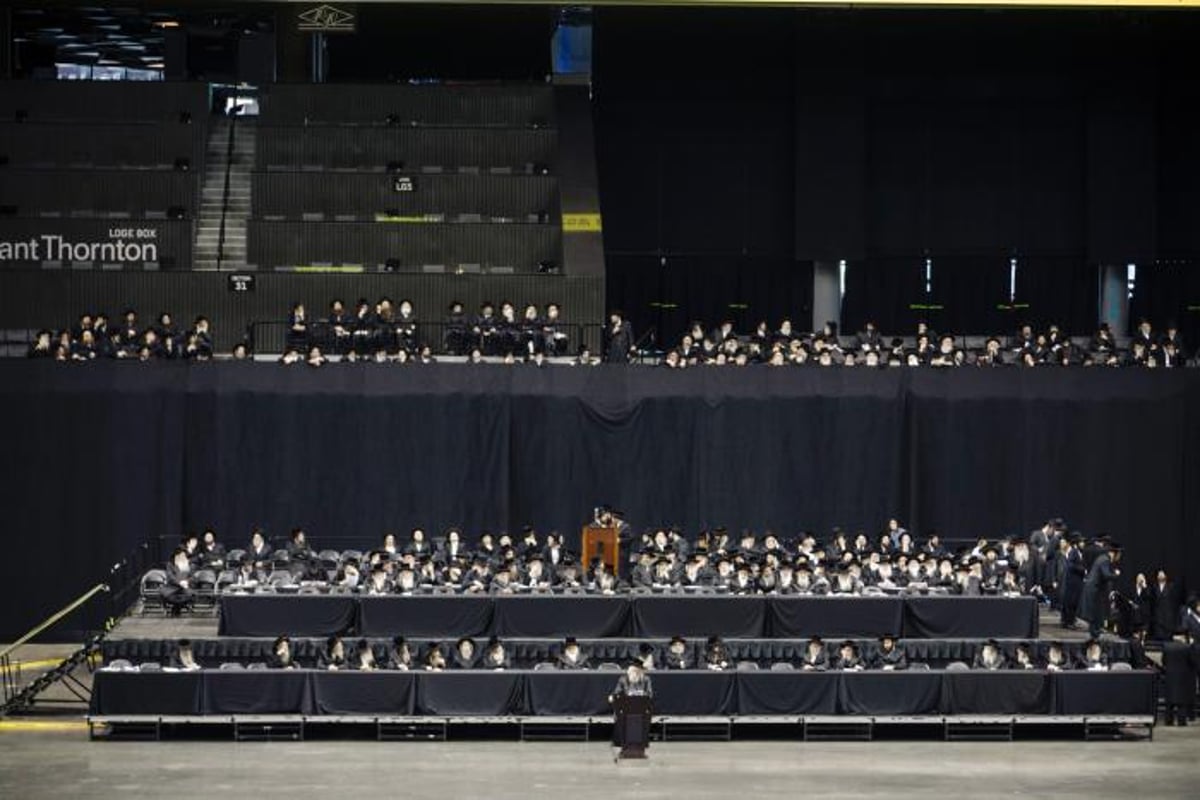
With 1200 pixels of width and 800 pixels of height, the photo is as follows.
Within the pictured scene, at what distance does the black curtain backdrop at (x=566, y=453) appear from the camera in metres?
39.9

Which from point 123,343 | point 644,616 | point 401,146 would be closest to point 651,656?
point 644,616

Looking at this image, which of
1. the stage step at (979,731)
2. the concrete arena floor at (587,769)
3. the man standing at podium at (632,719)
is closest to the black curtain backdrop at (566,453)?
the stage step at (979,731)

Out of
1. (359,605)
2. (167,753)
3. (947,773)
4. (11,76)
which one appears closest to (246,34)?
(11,76)

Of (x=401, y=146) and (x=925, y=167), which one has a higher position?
(x=925, y=167)

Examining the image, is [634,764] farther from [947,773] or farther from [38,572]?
[38,572]

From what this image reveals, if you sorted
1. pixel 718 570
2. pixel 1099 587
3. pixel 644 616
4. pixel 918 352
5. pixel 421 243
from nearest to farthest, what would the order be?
pixel 644 616, pixel 718 570, pixel 1099 587, pixel 918 352, pixel 421 243

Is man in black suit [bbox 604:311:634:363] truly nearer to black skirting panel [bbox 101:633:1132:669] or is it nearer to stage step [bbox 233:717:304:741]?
black skirting panel [bbox 101:633:1132:669]

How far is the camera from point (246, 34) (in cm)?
4975

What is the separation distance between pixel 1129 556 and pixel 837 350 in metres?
5.88

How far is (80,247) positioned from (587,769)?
19.0 metres

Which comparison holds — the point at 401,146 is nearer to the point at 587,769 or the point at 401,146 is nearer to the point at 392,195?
the point at 392,195

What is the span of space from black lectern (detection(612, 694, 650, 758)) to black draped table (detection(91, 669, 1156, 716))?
5.22 ft

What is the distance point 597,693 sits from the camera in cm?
3152

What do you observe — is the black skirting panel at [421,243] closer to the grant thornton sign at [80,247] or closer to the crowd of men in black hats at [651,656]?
the grant thornton sign at [80,247]
